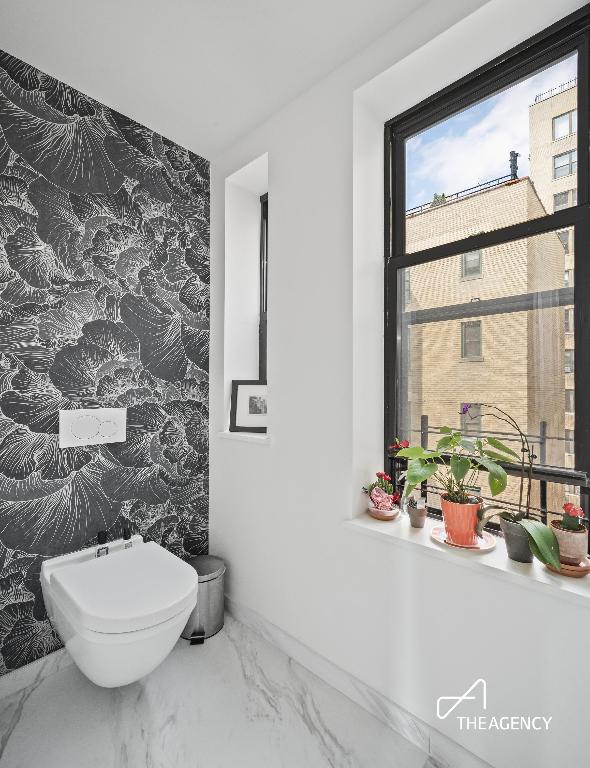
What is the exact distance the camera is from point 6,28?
4.67 ft

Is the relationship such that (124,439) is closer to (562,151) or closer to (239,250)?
(239,250)

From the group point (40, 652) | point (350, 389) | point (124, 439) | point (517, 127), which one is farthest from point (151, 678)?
point (517, 127)

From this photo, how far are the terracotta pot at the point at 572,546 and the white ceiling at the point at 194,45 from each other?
1749 millimetres

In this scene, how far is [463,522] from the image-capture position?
1.25m

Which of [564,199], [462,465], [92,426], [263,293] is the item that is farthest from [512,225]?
[92,426]

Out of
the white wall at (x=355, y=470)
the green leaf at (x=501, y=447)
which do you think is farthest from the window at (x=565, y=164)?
the green leaf at (x=501, y=447)

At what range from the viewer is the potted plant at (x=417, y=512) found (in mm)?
1409

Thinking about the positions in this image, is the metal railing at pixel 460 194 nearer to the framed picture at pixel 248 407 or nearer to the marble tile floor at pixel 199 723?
the framed picture at pixel 248 407

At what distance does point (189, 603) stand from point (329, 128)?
190cm

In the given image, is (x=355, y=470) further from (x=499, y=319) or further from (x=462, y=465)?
(x=499, y=319)

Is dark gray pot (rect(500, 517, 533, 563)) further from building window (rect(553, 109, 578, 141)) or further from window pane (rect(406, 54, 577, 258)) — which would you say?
building window (rect(553, 109, 578, 141))

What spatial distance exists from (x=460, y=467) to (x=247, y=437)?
1.05 meters

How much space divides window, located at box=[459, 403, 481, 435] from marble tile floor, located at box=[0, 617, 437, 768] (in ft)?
3.50

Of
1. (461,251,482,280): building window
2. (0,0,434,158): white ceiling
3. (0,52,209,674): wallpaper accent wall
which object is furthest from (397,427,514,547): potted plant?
(0,0,434,158): white ceiling
